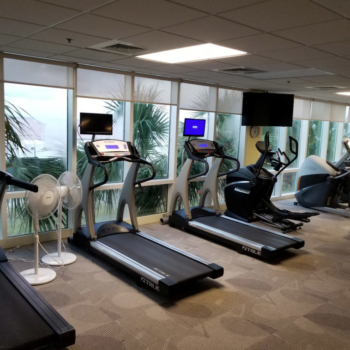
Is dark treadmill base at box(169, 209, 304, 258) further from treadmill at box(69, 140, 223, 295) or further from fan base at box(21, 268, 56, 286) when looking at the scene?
fan base at box(21, 268, 56, 286)

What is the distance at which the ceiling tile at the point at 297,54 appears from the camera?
12.3ft

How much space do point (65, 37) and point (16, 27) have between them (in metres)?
0.47

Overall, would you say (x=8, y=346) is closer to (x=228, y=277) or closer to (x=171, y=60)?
(x=228, y=277)

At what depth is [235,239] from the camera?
523cm

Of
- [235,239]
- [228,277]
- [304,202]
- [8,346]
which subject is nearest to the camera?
[8,346]

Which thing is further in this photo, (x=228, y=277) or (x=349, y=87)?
(x=349, y=87)

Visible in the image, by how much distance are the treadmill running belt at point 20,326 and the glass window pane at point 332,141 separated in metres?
9.71

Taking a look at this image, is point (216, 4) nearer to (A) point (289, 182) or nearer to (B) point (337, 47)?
(B) point (337, 47)

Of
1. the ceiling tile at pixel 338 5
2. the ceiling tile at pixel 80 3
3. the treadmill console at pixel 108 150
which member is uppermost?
the ceiling tile at pixel 338 5

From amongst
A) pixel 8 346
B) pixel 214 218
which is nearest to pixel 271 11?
pixel 8 346

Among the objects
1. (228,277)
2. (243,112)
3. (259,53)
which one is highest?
(259,53)

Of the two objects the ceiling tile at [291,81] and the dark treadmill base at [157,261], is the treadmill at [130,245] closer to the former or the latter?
the dark treadmill base at [157,261]

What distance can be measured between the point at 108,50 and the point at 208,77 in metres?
2.34

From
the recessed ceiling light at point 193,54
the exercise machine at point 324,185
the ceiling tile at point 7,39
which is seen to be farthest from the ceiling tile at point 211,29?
the exercise machine at point 324,185
